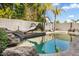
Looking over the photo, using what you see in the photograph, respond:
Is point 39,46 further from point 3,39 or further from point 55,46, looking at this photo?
point 3,39

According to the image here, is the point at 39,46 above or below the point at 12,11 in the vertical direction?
below

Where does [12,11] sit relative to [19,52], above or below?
above

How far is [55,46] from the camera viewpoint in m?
1.55

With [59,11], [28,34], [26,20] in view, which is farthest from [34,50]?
[59,11]

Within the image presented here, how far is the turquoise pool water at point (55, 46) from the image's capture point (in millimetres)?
1552

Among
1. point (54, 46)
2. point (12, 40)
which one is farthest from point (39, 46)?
point (12, 40)

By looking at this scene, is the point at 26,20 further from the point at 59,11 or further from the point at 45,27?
the point at 59,11

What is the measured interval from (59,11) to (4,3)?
437 mm

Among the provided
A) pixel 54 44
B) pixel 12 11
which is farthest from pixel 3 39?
pixel 54 44

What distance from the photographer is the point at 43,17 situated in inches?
62.5

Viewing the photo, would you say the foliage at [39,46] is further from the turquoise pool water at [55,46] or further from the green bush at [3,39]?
the green bush at [3,39]

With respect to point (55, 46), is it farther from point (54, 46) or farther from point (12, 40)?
point (12, 40)

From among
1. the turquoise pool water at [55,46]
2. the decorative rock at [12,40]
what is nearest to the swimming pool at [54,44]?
the turquoise pool water at [55,46]

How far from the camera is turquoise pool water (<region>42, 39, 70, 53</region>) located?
155 centimetres
